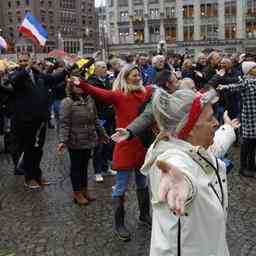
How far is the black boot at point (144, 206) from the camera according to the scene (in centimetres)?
575

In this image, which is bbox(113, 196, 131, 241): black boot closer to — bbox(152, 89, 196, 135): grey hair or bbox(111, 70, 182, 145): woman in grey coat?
bbox(111, 70, 182, 145): woman in grey coat

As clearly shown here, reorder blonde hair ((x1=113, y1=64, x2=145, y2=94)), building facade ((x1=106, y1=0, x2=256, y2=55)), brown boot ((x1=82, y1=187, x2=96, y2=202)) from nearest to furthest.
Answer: blonde hair ((x1=113, y1=64, x2=145, y2=94)) → brown boot ((x1=82, y1=187, x2=96, y2=202)) → building facade ((x1=106, y1=0, x2=256, y2=55))

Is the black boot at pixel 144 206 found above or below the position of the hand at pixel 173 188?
below

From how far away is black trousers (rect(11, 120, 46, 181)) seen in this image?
297 inches

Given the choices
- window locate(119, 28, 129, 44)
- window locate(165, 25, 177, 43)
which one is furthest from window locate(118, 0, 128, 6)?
window locate(165, 25, 177, 43)

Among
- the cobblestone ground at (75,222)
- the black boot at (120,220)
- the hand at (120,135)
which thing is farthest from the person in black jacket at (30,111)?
the hand at (120,135)

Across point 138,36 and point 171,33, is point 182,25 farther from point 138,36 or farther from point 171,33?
point 138,36

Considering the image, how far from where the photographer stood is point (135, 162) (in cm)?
550

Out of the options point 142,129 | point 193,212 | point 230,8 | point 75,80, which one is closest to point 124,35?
point 230,8

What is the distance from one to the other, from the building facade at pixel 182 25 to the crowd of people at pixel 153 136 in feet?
231

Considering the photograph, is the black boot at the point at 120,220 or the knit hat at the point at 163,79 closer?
the black boot at the point at 120,220

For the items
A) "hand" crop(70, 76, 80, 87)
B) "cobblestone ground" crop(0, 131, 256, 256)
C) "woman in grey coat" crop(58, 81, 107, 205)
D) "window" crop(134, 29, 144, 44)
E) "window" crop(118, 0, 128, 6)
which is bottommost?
"cobblestone ground" crop(0, 131, 256, 256)

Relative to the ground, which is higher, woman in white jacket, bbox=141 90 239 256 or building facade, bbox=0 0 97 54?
building facade, bbox=0 0 97 54

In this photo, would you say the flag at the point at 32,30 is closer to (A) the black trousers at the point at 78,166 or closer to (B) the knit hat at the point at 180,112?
(A) the black trousers at the point at 78,166
